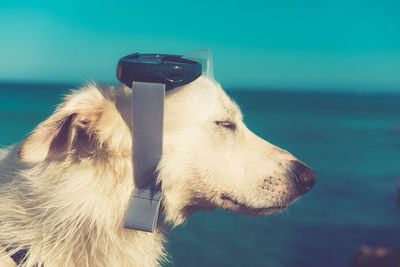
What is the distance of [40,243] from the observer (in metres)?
1.88

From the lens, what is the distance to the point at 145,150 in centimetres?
194

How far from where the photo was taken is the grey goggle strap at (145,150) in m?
1.88

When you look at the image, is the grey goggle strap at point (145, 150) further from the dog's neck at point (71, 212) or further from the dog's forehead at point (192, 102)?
the dog's forehead at point (192, 102)

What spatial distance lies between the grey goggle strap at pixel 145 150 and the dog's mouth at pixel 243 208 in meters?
0.44

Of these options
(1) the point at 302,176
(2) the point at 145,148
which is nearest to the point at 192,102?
(2) the point at 145,148

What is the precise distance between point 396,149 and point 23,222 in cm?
2269

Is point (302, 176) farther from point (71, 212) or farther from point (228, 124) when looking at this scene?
point (71, 212)

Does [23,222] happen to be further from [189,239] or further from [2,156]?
[189,239]

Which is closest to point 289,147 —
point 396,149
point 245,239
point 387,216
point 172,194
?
point 396,149

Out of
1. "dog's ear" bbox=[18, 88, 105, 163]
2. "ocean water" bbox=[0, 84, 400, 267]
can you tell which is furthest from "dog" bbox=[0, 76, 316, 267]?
"ocean water" bbox=[0, 84, 400, 267]

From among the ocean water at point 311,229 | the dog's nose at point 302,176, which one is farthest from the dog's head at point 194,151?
the ocean water at point 311,229

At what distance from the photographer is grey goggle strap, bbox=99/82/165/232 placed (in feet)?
6.17

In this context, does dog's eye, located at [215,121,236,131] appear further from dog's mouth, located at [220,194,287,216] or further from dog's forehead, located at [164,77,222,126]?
dog's mouth, located at [220,194,287,216]

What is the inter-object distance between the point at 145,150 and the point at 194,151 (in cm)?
33
